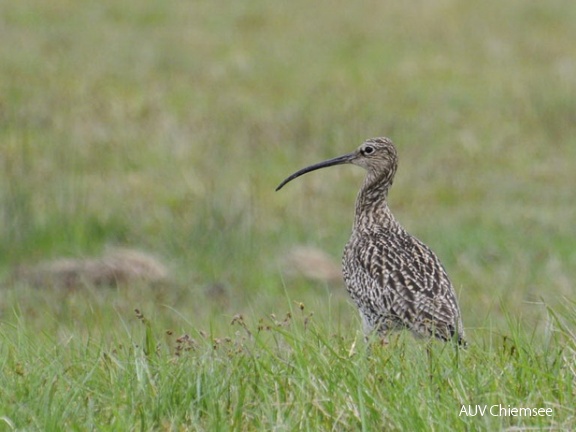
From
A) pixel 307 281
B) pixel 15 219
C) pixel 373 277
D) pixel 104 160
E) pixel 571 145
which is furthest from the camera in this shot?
pixel 571 145

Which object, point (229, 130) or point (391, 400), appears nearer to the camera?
point (391, 400)

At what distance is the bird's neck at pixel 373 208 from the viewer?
7.75 m

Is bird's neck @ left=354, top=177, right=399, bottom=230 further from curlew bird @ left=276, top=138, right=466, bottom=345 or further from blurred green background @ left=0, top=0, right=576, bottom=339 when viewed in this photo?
blurred green background @ left=0, top=0, right=576, bottom=339

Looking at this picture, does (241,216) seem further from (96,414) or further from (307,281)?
(96,414)

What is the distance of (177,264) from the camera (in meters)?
10.8

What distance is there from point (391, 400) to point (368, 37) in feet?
49.5

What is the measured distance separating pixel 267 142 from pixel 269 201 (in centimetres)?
206

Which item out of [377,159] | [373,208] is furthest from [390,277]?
[377,159]

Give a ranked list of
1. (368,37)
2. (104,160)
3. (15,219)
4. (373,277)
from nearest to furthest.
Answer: (373,277) < (15,219) < (104,160) < (368,37)

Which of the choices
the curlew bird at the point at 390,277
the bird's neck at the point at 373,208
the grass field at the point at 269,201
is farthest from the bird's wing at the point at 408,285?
the bird's neck at the point at 373,208

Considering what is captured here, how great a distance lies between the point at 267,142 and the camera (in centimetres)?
1484

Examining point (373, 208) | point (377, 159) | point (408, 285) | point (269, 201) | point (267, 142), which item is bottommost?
point (269, 201)

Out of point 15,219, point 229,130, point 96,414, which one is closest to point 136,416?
point 96,414

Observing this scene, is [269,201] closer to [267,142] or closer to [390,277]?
[267,142]
